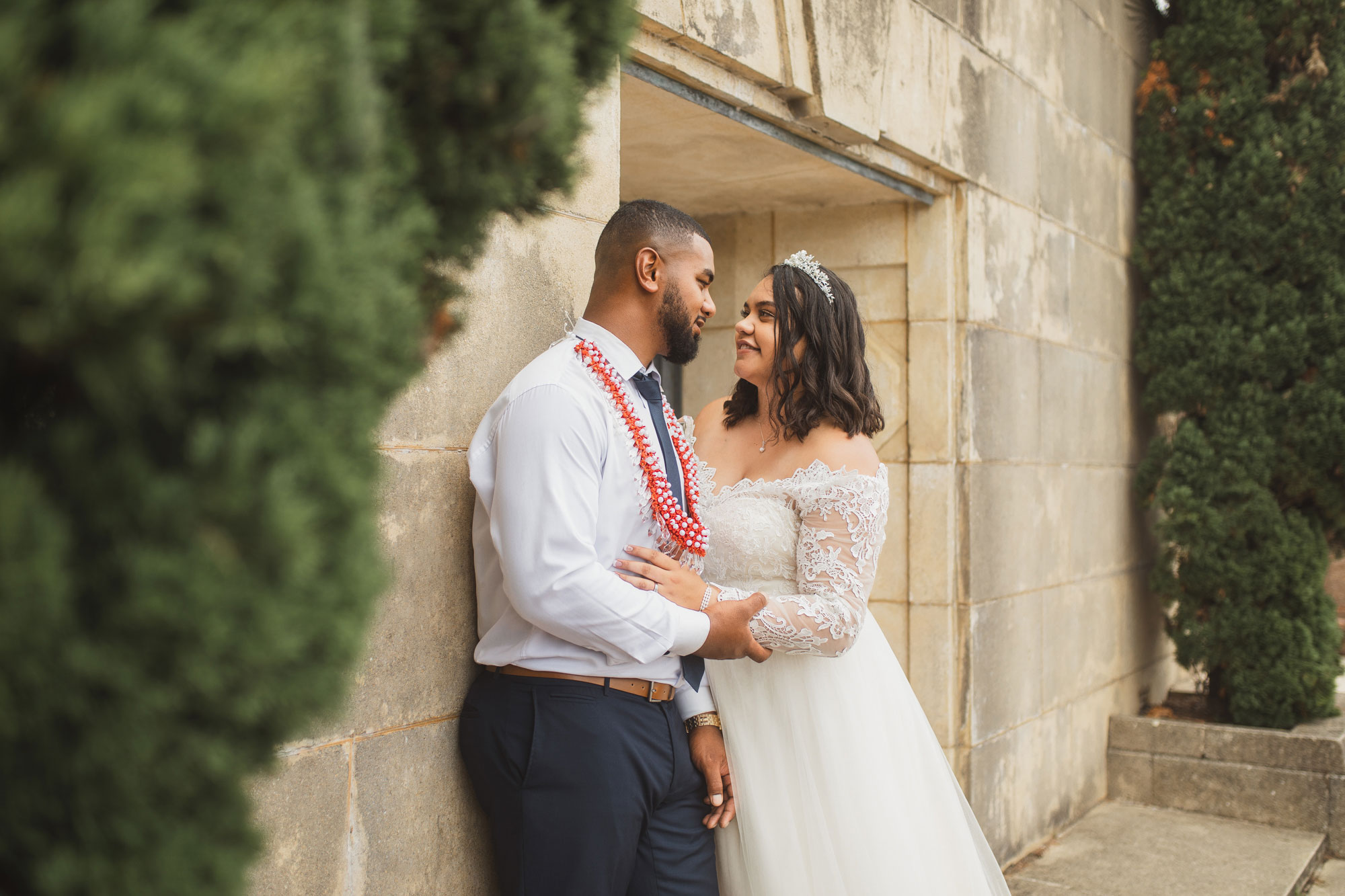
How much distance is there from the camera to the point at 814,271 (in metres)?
3.00

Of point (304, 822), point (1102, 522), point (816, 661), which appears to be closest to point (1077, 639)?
point (1102, 522)

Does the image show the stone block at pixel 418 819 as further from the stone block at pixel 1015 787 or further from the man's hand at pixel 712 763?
the stone block at pixel 1015 787

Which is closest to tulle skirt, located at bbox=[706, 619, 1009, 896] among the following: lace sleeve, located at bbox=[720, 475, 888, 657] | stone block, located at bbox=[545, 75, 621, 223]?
lace sleeve, located at bbox=[720, 475, 888, 657]

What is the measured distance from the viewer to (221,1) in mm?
699

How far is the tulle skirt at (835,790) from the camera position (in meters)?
2.57

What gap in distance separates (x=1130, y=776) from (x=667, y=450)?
4.74 metres

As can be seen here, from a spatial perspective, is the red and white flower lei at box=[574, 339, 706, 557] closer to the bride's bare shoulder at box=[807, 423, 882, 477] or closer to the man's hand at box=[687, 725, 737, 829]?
the man's hand at box=[687, 725, 737, 829]

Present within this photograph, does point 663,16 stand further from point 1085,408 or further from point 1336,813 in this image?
point 1336,813

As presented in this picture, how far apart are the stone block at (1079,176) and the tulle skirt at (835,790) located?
10.9 feet

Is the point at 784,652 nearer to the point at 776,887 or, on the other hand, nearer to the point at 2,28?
the point at 776,887

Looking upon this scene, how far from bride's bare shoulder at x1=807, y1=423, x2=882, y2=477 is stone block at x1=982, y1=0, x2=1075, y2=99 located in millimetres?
2677

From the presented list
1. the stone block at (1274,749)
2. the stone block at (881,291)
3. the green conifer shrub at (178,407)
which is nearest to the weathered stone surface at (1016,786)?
the stone block at (1274,749)

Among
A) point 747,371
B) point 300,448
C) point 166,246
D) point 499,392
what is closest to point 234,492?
point 300,448

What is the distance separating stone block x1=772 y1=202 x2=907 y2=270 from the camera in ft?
14.9
